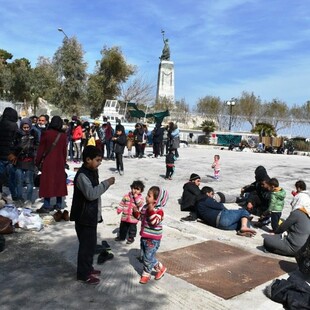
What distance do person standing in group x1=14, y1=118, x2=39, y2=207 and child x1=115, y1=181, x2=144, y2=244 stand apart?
230 cm

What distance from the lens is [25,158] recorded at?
7.05 meters

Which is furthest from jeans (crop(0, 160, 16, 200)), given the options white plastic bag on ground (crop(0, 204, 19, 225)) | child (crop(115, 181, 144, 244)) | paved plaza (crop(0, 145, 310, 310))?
child (crop(115, 181, 144, 244))

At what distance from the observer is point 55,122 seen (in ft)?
21.1

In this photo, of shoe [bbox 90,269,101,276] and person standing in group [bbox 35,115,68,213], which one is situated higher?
person standing in group [bbox 35,115,68,213]

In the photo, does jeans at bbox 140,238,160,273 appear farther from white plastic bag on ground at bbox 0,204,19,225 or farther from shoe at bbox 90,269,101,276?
white plastic bag on ground at bbox 0,204,19,225

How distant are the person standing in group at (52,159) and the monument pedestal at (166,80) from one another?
4432cm

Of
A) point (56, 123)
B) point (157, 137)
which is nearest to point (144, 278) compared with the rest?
point (56, 123)

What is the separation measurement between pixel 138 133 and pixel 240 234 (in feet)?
32.0

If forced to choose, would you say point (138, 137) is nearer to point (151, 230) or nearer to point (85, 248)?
point (151, 230)

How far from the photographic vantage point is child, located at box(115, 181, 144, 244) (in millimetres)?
5652

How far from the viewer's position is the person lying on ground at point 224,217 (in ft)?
21.9

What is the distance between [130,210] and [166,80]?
46495mm

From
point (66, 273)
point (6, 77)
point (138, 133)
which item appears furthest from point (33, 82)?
point (66, 273)

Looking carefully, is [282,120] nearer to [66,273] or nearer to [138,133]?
[138,133]
